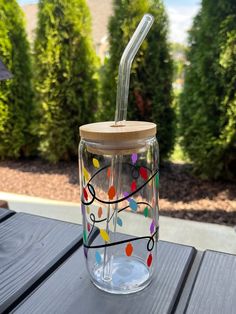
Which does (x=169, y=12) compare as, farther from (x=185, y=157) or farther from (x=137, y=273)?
(x=137, y=273)

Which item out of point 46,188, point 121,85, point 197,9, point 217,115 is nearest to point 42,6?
point 197,9

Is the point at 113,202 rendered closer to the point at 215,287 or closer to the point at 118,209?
the point at 118,209

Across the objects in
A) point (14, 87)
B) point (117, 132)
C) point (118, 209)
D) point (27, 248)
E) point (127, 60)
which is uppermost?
point (127, 60)

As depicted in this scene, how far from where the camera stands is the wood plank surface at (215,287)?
63cm

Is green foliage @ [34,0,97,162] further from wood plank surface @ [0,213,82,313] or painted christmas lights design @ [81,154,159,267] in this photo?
painted christmas lights design @ [81,154,159,267]

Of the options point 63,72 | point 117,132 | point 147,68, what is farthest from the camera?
point 63,72

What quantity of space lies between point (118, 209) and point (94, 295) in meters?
0.18

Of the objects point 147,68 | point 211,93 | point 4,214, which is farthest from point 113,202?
point 147,68

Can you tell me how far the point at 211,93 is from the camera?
279 centimetres

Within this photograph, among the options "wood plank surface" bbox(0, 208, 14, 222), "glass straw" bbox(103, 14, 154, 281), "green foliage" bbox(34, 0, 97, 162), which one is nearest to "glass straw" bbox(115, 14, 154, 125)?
"glass straw" bbox(103, 14, 154, 281)

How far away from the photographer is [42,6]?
3.53m

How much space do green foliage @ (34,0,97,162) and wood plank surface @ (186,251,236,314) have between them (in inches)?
120

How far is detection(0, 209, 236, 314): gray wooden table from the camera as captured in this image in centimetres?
63

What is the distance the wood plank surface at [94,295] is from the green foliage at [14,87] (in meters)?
3.35
